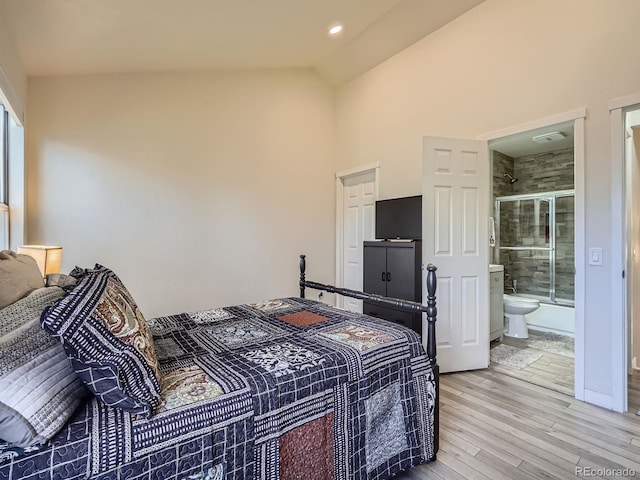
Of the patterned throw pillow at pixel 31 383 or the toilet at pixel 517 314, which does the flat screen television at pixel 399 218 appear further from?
the patterned throw pillow at pixel 31 383

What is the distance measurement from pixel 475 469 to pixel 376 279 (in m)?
1.84

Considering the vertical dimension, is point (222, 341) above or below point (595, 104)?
below

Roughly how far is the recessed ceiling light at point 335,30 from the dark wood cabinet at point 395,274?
2.21 meters

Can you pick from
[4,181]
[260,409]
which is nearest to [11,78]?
[4,181]

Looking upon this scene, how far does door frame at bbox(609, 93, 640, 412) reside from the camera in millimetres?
2295

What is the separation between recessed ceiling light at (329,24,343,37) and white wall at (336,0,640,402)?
2.49 ft

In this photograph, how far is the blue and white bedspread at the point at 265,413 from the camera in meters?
0.95

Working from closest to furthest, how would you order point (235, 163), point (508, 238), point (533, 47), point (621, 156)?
point (621, 156)
point (533, 47)
point (235, 163)
point (508, 238)

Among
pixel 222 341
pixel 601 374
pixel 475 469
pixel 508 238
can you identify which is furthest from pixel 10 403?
pixel 508 238

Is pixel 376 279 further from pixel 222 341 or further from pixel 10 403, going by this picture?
pixel 10 403

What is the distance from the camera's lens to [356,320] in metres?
2.07

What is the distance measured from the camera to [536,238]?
17.8 feet

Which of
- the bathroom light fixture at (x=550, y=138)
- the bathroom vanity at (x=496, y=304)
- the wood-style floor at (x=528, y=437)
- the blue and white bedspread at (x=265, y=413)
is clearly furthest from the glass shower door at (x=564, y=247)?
the blue and white bedspread at (x=265, y=413)

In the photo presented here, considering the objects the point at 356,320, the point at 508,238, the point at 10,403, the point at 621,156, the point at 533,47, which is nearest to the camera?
the point at 10,403
